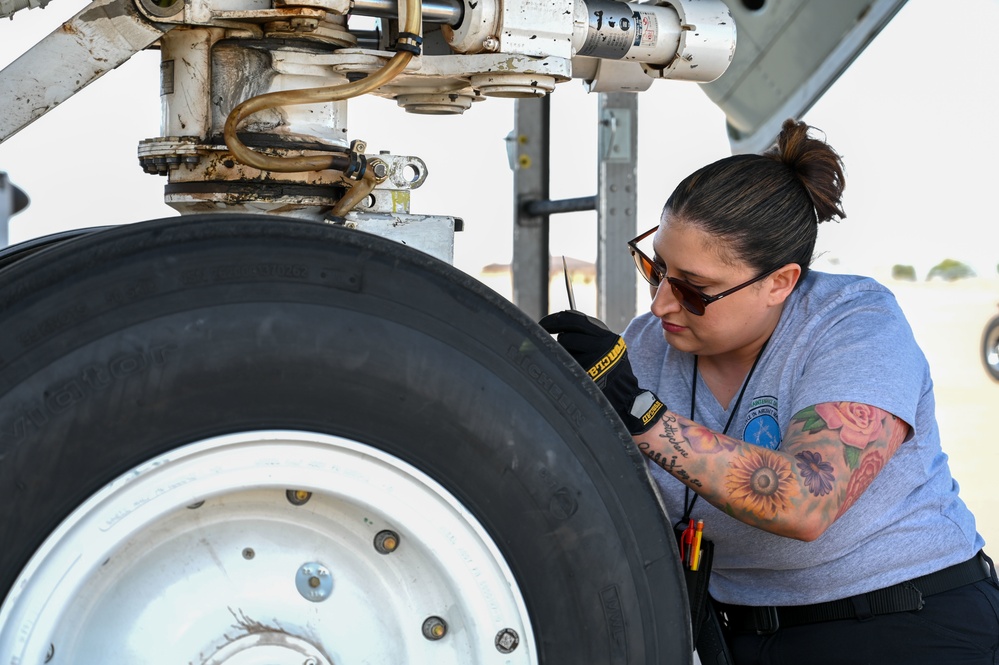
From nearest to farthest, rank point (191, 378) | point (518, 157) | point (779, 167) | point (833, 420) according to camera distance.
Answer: point (191, 378)
point (833, 420)
point (779, 167)
point (518, 157)

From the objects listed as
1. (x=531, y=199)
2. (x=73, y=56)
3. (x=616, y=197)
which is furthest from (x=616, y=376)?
(x=531, y=199)

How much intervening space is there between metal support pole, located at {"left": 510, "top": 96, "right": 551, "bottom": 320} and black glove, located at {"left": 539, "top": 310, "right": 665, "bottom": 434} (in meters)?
3.50

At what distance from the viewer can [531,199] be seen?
4961 mm

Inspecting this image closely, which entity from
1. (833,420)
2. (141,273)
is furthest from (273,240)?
(833,420)

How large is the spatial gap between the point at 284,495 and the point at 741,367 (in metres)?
0.93

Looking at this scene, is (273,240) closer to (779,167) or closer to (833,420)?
(833,420)

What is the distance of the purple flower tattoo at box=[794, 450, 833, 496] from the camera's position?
1325 mm

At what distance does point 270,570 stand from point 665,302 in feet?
2.68

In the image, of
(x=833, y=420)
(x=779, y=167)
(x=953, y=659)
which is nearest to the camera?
(x=833, y=420)

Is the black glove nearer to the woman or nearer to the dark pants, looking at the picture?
the woman

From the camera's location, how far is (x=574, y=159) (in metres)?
5.03

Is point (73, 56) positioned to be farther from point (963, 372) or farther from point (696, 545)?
point (963, 372)

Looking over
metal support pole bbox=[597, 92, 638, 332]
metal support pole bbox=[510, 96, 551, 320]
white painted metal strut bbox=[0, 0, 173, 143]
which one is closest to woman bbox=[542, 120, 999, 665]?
white painted metal strut bbox=[0, 0, 173, 143]

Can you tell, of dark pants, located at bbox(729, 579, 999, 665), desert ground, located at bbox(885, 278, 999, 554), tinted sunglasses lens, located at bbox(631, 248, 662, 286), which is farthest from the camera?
desert ground, located at bbox(885, 278, 999, 554)
